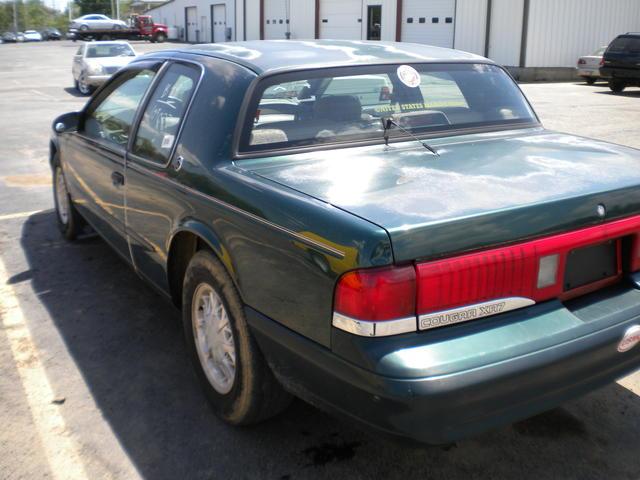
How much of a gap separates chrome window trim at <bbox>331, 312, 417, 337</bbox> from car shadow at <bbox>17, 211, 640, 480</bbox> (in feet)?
1.27

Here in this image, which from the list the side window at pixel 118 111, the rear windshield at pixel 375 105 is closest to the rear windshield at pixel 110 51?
the side window at pixel 118 111

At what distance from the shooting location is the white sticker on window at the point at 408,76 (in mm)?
3584

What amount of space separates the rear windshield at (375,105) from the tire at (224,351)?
0.65 m

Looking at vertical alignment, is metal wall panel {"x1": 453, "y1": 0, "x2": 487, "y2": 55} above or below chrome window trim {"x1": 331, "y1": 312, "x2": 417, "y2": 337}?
above

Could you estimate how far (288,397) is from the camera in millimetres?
2912

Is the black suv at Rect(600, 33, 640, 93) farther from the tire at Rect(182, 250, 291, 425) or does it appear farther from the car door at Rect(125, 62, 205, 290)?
the tire at Rect(182, 250, 291, 425)

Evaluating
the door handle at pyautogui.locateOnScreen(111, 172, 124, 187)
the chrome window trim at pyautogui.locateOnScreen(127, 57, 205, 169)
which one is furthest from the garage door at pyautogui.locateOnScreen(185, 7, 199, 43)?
the chrome window trim at pyautogui.locateOnScreen(127, 57, 205, 169)

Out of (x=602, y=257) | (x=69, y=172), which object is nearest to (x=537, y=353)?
(x=602, y=257)

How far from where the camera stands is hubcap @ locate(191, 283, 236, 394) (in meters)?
3.06

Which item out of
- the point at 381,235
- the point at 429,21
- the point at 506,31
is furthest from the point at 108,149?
the point at 429,21

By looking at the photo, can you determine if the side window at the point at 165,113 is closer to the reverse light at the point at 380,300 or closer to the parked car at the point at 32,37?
the reverse light at the point at 380,300

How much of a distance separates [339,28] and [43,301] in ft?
Result: 106

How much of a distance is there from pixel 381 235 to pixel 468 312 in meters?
0.43

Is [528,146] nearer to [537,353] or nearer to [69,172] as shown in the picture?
[537,353]
